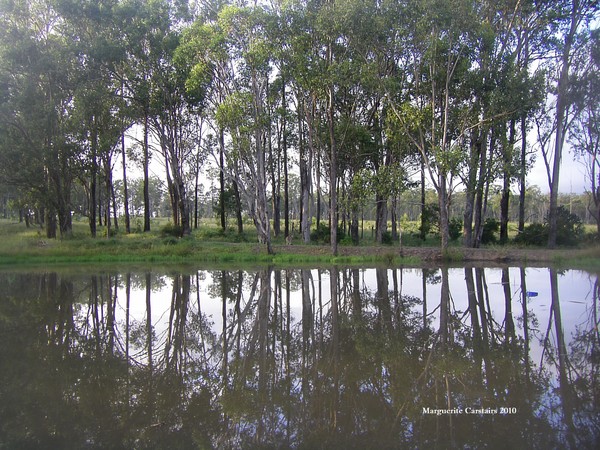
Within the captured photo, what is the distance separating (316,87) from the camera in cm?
2420

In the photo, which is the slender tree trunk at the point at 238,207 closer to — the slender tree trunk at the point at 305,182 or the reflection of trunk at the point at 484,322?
the slender tree trunk at the point at 305,182

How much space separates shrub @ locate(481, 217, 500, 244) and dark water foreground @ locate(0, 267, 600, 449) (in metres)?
18.6

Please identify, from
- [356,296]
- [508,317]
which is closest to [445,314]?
[508,317]

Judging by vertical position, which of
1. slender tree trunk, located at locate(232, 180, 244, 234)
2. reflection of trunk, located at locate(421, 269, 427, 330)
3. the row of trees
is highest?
the row of trees

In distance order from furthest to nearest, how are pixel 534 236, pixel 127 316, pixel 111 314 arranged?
pixel 534 236 → pixel 111 314 → pixel 127 316

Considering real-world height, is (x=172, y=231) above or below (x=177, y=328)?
above

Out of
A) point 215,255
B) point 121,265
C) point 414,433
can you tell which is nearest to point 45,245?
point 121,265

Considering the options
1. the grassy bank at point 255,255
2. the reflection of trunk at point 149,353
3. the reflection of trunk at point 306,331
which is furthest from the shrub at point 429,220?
the reflection of trunk at point 149,353

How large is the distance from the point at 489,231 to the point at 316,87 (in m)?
18.1

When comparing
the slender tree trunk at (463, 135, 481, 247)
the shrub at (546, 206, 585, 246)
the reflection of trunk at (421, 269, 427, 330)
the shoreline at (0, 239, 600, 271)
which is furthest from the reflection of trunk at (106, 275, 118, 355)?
the shrub at (546, 206, 585, 246)

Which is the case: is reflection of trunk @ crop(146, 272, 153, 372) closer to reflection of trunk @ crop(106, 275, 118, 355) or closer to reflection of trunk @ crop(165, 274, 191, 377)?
reflection of trunk @ crop(165, 274, 191, 377)

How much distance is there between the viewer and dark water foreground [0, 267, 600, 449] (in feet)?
16.5

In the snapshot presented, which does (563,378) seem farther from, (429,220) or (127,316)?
(429,220)

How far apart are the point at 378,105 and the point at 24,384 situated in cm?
2861
